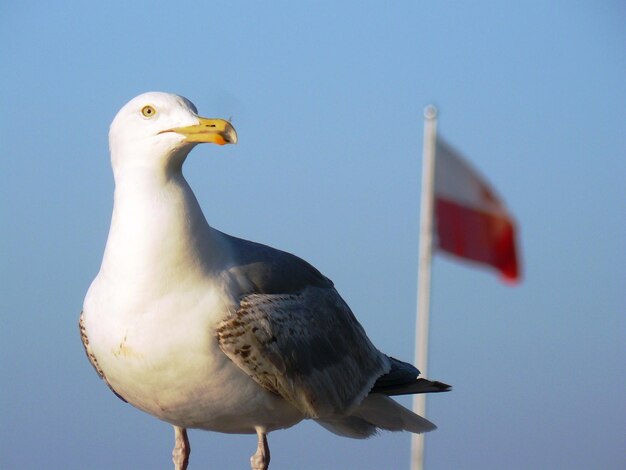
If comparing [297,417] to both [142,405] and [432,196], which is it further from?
[432,196]

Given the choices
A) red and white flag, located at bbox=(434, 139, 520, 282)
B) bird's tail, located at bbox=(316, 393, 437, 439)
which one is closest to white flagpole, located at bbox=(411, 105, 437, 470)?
red and white flag, located at bbox=(434, 139, 520, 282)

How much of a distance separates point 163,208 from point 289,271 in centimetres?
108

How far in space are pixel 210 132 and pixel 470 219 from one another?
31.4 ft

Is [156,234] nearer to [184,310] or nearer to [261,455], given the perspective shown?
[184,310]

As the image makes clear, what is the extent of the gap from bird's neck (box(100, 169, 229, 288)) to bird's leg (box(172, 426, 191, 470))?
4.38ft

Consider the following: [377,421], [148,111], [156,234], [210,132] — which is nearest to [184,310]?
[156,234]

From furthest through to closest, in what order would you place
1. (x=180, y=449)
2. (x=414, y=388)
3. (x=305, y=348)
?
(x=414, y=388)
(x=180, y=449)
(x=305, y=348)

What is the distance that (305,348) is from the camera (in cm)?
778

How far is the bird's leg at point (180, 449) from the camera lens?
823 centimetres

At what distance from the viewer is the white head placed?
7148 millimetres

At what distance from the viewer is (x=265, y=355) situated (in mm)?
7355

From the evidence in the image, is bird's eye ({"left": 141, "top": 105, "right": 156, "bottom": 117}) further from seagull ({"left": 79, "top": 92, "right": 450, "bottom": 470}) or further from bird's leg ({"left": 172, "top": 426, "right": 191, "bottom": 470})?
bird's leg ({"left": 172, "top": 426, "right": 191, "bottom": 470})

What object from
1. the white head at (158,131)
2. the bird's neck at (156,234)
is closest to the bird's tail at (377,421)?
the bird's neck at (156,234)

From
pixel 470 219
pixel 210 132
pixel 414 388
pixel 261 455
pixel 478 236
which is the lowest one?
pixel 261 455
